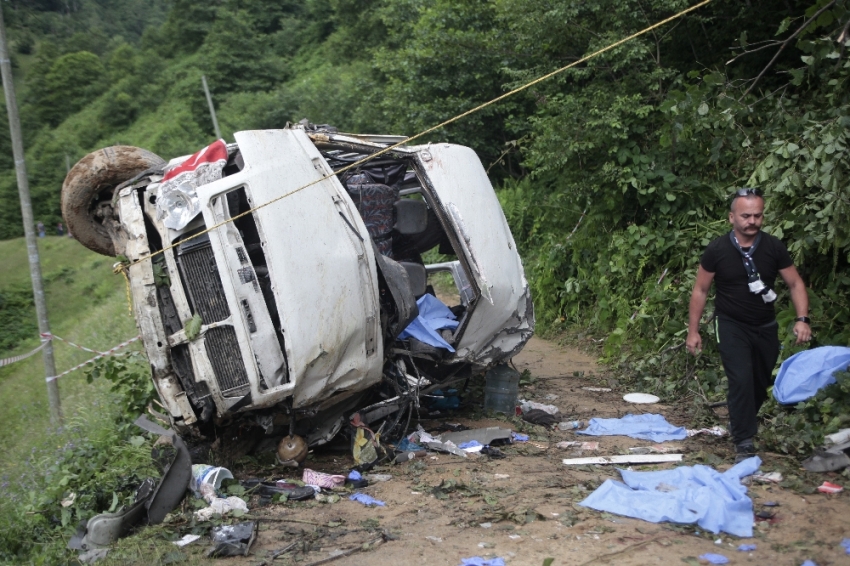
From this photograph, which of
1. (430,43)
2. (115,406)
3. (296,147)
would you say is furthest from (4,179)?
(296,147)

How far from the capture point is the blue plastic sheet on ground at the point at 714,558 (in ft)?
11.6

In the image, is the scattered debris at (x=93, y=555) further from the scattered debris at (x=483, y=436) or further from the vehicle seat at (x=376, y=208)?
the vehicle seat at (x=376, y=208)

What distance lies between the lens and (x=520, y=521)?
164 inches

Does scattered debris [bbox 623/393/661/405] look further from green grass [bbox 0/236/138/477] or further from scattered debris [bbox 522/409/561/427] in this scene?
green grass [bbox 0/236/138/477]

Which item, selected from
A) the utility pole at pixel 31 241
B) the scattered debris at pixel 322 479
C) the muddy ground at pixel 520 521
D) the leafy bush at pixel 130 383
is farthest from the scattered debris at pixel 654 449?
the utility pole at pixel 31 241

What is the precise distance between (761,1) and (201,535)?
29.0 ft

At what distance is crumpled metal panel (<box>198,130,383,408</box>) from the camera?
496cm

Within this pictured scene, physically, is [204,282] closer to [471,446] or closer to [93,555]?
[93,555]

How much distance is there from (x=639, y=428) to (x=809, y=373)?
52.8 inches

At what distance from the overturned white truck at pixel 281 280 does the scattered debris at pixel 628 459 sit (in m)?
1.26

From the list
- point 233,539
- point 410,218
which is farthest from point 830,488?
point 410,218

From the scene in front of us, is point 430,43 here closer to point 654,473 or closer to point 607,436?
point 607,436

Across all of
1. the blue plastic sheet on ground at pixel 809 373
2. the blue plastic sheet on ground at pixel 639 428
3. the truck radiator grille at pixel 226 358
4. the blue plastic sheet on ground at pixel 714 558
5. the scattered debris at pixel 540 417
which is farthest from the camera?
the scattered debris at pixel 540 417

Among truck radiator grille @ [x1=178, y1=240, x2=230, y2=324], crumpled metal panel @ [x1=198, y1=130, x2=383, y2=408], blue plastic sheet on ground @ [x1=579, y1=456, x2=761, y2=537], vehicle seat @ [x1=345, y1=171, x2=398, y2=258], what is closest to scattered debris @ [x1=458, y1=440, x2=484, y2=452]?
crumpled metal panel @ [x1=198, y1=130, x2=383, y2=408]
